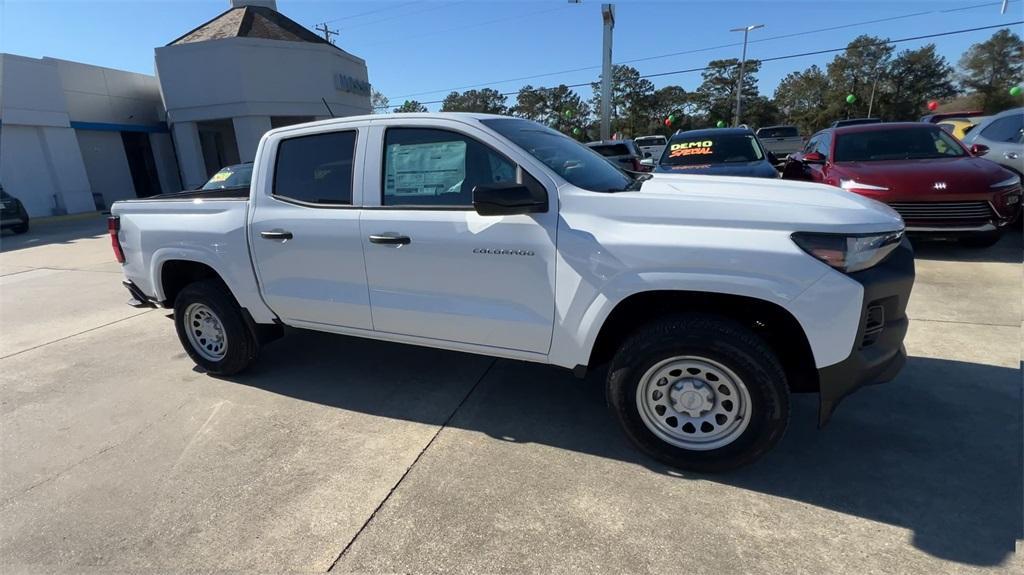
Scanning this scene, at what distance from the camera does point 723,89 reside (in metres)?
65.8

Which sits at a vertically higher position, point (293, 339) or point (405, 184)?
point (405, 184)

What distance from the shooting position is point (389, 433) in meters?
3.29

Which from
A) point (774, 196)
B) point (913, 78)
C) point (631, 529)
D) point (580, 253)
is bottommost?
point (631, 529)

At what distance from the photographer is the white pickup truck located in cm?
244

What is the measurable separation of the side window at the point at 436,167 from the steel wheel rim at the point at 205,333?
2023mm

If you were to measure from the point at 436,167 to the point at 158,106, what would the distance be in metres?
29.0

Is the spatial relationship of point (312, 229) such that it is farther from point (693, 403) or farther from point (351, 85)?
point (351, 85)

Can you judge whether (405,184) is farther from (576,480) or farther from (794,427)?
(794,427)

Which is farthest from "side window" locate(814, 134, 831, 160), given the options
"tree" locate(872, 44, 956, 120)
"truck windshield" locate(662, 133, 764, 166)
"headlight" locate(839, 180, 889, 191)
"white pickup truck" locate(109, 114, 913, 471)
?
"tree" locate(872, 44, 956, 120)

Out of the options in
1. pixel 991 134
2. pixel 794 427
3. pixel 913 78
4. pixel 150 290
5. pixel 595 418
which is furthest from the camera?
pixel 913 78

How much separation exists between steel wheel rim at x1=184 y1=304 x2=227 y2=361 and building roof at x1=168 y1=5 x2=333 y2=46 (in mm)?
22597

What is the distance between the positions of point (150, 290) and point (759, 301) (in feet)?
14.8

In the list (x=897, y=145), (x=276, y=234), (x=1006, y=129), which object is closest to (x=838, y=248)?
(x=276, y=234)

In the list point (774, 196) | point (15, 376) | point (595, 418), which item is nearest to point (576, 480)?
point (595, 418)
